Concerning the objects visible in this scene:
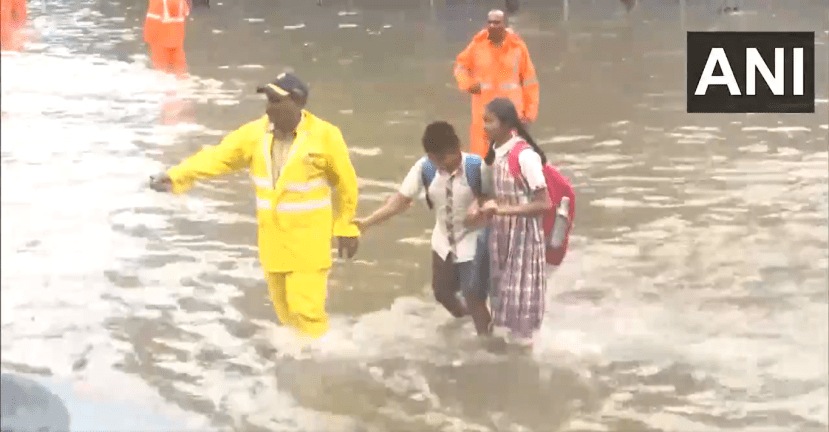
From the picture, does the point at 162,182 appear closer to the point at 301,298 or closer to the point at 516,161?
the point at 301,298

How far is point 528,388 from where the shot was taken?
3350mm

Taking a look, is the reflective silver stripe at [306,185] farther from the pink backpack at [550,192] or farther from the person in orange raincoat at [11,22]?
the person in orange raincoat at [11,22]

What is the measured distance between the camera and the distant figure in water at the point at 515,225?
10.5 feet

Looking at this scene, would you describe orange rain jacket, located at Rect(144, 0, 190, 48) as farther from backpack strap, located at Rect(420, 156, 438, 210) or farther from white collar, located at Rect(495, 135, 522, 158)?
white collar, located at Rect(495, 135, 522, 158)

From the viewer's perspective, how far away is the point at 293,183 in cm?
292

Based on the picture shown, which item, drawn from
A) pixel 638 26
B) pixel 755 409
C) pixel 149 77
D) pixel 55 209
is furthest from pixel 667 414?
pixel 638 26

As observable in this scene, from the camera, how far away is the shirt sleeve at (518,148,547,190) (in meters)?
3.19

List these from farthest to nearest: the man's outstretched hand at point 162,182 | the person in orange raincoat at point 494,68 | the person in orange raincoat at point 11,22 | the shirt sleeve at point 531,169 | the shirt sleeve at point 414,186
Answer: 1. the person in orange raincoat at point 494,68
2. the shirt sleeve at point 414,186
3. the shirt sleeve at point 531,169
4. the man's outstretched hand at point 162,182
5. the person in orange raincoat at point 11,22

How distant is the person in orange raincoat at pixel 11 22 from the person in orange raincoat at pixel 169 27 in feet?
11.2

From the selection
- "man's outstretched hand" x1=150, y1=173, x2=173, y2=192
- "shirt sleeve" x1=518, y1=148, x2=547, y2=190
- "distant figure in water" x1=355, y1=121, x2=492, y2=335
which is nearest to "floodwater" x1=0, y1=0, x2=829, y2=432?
"distant figure in water" x1=355, y1=121, x2=492, y2=335

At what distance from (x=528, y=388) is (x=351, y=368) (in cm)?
56

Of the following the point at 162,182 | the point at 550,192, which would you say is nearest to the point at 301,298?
the point at 162,182

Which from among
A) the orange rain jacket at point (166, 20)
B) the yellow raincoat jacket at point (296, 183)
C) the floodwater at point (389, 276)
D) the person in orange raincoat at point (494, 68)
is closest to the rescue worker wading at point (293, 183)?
the yellow raincoat jacket at point (296, 183)

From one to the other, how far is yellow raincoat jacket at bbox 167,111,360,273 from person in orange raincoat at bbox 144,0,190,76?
3.79 m
